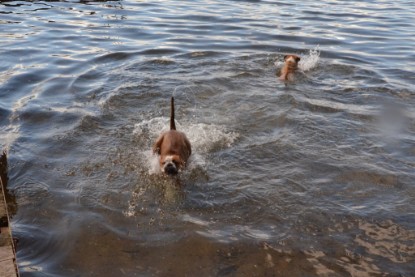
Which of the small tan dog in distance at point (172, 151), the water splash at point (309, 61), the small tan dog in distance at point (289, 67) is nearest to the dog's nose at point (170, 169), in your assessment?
the small tan dog in distance at point (172, 151)

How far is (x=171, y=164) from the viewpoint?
5.66 meters

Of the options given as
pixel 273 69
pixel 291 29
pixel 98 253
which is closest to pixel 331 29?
pixel 291 29

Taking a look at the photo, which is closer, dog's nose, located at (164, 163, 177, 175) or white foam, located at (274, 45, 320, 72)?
dog's nose, located at (164, 163, 177, 175)

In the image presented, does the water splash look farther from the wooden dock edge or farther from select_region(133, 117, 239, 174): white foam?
the wooden dock edge

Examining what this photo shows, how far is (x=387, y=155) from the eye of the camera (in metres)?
6.46

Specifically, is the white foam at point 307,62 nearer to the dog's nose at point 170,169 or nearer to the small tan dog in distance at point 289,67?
the small tan dog in distance at point 289,67

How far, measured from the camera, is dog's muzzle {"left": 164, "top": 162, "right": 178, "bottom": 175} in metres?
5.66

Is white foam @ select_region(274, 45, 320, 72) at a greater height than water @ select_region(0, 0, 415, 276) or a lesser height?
greater

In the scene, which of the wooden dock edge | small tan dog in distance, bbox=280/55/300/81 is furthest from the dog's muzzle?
small tan dog in distance, bbox=280/55/300/81

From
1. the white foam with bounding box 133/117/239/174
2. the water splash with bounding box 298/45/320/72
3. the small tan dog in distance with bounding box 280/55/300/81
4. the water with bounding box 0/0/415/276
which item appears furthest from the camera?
the water splash with bounding box 298/45/320/72

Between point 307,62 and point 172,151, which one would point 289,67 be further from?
point 172,151

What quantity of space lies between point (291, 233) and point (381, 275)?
3.21 ft

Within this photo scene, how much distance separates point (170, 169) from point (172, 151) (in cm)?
38

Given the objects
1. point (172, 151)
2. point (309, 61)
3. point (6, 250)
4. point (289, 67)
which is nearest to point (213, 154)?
point (172, 151)
